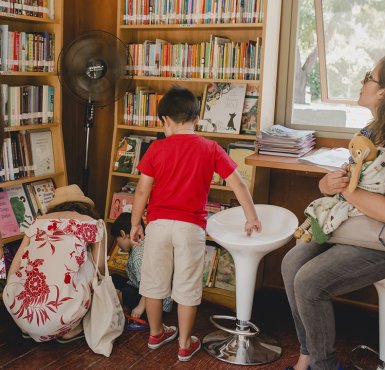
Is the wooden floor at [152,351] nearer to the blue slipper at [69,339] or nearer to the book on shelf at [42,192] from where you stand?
the blue slipper at [69,339]

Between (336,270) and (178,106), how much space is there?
1.09 metres

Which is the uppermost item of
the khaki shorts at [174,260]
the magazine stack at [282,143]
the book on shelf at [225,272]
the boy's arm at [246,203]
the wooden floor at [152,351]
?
the magazine stack at [282,143]

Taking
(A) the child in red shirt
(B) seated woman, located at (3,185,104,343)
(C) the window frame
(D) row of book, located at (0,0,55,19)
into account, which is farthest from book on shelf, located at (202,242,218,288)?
(D) row of book, located at (0,0,55,19)

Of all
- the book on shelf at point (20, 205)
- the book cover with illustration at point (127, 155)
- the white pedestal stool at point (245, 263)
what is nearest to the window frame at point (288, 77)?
the white pedestal stool at point (245, 263)

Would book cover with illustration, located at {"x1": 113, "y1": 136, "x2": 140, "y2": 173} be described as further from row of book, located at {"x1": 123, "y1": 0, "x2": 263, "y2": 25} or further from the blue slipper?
the blue slipper

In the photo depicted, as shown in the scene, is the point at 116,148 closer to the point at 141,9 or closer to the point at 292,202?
the point at 141,9

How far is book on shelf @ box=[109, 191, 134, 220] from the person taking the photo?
390 centimetres

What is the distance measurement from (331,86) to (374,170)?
60.8 inches

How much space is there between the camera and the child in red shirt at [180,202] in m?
2.79

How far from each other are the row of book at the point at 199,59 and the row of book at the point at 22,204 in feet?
3.20

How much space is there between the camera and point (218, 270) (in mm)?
3635

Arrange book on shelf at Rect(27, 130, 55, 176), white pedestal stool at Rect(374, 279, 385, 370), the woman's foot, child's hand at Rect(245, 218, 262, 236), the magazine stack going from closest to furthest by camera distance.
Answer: white pedestal stool at Rect(374, 279, 385, 370) < the woman's foot < child's hand at Rect(245, 218, 262, 236) < the magazine stack < book on shelf at Rect(27, 130, 55, 176)

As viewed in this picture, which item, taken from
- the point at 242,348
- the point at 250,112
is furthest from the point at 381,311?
the point at 250,112

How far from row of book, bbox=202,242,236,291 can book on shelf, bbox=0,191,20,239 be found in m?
1.20
